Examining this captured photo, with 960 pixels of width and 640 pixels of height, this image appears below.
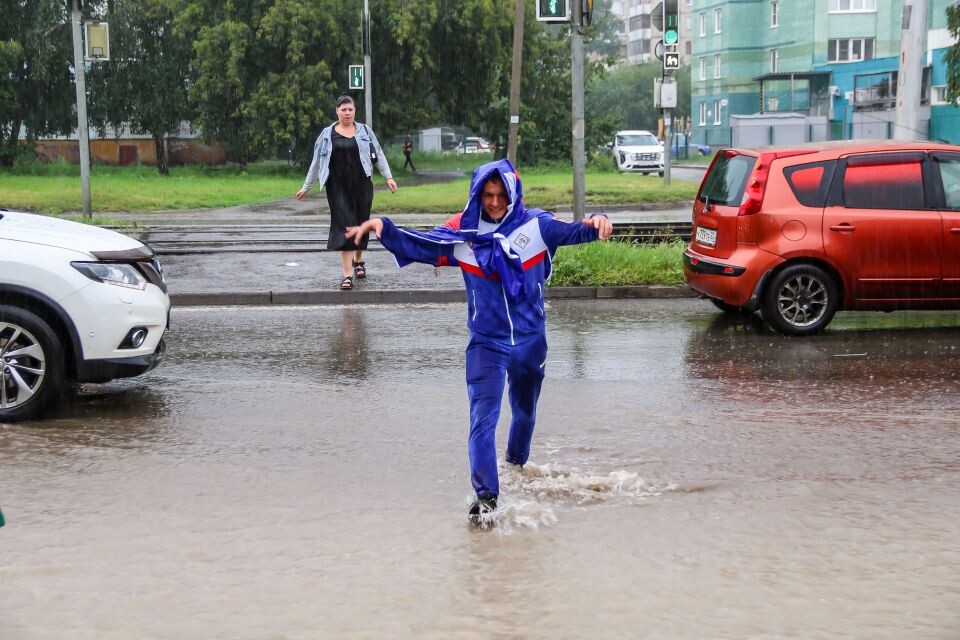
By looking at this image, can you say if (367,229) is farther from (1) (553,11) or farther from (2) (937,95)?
(2) (937,95)

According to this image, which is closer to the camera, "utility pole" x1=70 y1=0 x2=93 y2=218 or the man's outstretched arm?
the man's outstretched arm

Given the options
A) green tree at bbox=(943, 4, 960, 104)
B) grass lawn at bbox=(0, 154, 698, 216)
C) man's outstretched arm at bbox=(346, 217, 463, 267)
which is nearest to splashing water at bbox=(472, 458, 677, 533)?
man's outstretched arm at bbox=(346, 217, 463, 267)

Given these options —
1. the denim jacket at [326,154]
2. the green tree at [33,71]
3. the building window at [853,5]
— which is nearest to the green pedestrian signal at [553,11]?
the denim jacket at [326,154]

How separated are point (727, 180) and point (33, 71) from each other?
3471cm

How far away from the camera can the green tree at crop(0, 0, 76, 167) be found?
4016 cm

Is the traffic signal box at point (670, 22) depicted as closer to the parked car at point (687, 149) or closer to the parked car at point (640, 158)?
the parked car at point (640, 158)

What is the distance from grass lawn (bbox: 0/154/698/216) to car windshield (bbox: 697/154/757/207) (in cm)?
1260

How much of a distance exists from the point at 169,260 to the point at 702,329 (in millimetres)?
7262

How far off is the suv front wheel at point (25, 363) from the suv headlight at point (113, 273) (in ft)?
1.32

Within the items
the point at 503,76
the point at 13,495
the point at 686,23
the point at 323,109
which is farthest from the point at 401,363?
the point at 686,23

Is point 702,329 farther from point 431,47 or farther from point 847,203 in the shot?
point 431,47

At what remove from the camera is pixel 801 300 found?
1055 centimetres

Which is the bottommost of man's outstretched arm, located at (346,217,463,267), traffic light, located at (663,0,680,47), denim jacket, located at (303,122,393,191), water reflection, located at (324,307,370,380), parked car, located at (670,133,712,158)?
water reflection, located at (324,307,370,380)

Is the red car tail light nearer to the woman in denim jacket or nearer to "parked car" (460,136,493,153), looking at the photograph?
the woman in denim jacket
